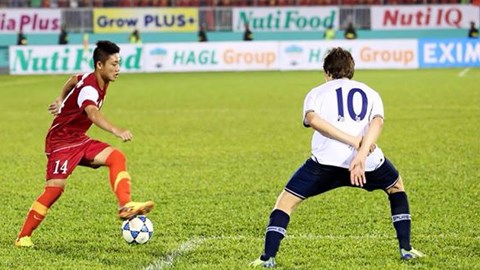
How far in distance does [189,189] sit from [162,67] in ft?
95.6

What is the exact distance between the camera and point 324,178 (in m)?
6.83

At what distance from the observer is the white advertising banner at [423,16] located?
4691 cm

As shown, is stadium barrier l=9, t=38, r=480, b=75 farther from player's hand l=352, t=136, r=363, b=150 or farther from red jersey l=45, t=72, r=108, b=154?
player's hand l=352, t=136, r=363, b=150

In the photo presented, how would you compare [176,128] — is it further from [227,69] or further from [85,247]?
[227,69]

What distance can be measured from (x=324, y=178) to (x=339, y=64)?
0.78m

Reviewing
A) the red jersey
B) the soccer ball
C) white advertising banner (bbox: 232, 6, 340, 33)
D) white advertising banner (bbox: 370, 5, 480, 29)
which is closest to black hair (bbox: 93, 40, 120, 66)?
the red jersey

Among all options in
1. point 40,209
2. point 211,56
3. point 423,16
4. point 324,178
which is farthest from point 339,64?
point 423,16

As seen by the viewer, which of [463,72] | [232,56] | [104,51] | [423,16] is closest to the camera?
[104,51]

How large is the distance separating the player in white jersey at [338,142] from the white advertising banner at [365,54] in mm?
33015

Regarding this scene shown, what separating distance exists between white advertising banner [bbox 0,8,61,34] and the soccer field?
2291 cm

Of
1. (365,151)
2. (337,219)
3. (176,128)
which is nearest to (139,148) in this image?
(176,128)

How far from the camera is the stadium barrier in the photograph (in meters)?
39.6

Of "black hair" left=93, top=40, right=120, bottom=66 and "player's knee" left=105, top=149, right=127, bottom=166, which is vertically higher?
"black hair" left=93, top=40, right=120, bottom=66

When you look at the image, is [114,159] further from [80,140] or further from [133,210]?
[133,210]
